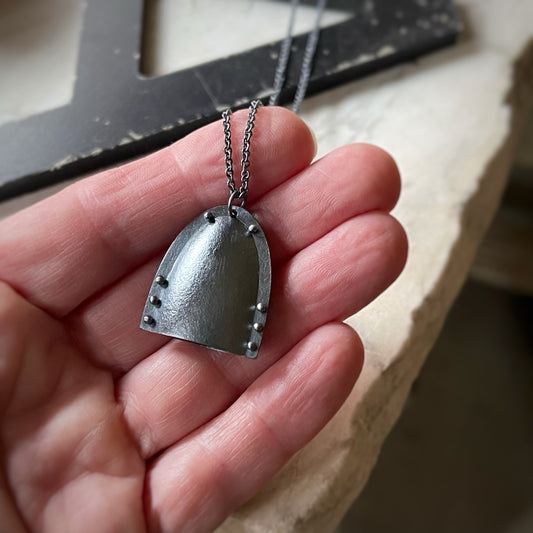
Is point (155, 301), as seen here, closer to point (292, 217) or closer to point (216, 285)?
point (216, 285)

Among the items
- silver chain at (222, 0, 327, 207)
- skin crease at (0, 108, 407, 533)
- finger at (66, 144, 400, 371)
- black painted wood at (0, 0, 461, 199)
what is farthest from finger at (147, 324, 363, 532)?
black painted wood at (0, 0, 461, 199)

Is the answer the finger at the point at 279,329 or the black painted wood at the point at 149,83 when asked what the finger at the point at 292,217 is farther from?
the black painted wood at the point at 149,83

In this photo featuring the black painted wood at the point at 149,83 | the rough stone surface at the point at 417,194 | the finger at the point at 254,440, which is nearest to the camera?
the finger at the point at 254,440

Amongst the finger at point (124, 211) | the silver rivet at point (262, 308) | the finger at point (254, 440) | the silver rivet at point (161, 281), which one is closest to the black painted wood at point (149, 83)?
the finger at point (124, 211)

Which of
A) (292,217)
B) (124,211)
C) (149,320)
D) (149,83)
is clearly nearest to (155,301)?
(149,320)

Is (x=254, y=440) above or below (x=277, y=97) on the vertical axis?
below

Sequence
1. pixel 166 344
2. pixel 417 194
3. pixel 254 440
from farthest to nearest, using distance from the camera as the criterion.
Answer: pixel 417 194, pixel 166 344, pixel 254 440

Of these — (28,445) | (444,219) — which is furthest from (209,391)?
(444,219)
